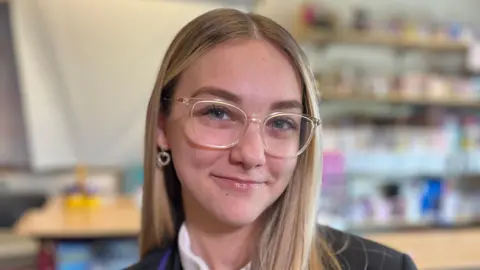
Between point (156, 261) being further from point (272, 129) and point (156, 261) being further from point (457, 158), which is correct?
point (457, 158)

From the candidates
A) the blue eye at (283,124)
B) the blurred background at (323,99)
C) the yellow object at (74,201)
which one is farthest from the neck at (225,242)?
the blurred background at (323,99)

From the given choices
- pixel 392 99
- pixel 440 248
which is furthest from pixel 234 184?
pixel 392 99

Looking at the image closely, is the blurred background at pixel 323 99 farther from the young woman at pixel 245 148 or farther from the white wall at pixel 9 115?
the young woman at pixel 245 148

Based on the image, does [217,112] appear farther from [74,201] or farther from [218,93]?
[74,201]

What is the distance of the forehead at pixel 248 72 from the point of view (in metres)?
0.96

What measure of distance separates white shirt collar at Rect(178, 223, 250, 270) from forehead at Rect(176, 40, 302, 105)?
31 cm

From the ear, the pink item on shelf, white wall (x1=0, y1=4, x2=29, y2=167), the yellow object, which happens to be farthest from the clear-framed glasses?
white wall (x1=0, y1=4, x2=29, y2=167)

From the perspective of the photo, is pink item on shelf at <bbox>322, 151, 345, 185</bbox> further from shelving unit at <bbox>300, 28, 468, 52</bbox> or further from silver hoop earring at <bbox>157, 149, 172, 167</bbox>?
shelving unit at <bbox>300, 28, 468, 52</bbox>

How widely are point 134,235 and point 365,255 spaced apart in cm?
147

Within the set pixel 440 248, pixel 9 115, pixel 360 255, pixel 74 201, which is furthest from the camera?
pixel 9 115

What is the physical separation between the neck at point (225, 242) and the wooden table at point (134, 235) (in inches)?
38.6

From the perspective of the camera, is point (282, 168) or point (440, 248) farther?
point (440, 248)

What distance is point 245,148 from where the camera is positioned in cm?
95

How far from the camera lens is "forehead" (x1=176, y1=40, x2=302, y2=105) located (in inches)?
37.9
